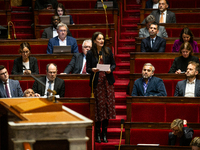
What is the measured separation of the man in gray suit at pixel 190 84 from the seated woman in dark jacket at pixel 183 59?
35cm

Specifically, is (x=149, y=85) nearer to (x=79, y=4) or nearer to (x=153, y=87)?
(x=153, y=87)

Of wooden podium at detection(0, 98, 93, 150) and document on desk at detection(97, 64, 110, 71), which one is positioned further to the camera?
document on desk at detection(97, 64, 110, 71)

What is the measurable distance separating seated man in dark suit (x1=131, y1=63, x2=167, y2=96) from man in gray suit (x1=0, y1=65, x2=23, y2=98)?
977 mm

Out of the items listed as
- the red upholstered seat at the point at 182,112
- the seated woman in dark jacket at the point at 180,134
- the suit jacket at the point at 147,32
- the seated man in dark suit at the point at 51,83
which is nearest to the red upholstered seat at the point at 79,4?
the suit jacket at the point at 147,32

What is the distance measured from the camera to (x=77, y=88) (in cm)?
337

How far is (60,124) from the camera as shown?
1.25 metres

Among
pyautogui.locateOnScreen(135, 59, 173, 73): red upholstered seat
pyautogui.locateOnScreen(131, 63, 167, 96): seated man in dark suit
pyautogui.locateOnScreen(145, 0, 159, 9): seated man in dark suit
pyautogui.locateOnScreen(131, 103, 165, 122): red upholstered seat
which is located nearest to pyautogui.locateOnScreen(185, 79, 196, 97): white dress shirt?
pyautogui.locateOnScreen(131, 63, 167, 96): seated man in dark suit

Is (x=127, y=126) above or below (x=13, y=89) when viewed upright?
below

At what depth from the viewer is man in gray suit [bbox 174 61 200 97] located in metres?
3.20

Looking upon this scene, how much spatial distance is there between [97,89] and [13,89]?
69 centimetres

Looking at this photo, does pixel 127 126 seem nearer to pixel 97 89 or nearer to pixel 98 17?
pixel 97 89

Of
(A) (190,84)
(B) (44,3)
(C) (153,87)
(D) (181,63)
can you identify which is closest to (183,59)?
(D) (181,63)

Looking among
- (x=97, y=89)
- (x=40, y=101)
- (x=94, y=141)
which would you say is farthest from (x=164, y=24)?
(x=40, y=101)

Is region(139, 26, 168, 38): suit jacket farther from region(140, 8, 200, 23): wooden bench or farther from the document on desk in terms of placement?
the document on desk
